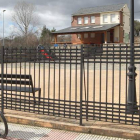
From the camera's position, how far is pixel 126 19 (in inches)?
1688

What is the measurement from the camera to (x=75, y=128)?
4.48 metres

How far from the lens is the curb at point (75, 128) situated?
412cm

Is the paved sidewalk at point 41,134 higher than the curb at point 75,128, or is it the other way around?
the curb at point 75,128

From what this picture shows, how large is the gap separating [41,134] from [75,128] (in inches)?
26.9

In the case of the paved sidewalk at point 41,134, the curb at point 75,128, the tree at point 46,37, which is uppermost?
the tree at point 46,37

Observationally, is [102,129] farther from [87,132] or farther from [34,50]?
[34,50]

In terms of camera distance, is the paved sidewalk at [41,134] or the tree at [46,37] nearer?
the paved sidewalk at [41,134]

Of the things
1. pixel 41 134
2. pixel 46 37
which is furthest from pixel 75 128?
pixel 46 37

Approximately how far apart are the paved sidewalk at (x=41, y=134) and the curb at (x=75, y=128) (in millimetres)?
91

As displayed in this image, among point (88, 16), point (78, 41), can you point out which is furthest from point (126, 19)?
point (78, 41)

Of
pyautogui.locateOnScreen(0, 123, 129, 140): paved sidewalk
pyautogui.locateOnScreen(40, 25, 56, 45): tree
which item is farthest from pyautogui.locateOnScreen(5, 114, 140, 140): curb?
pyautogui.locateOnScreen(40, 25, 56, 45): tree

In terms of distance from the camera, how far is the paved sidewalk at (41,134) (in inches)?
165

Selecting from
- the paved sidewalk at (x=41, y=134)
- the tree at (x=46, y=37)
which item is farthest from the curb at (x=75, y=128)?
the tree at (x=46, y=37)

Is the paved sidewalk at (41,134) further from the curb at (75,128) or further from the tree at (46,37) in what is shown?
the tree at (46,37)
